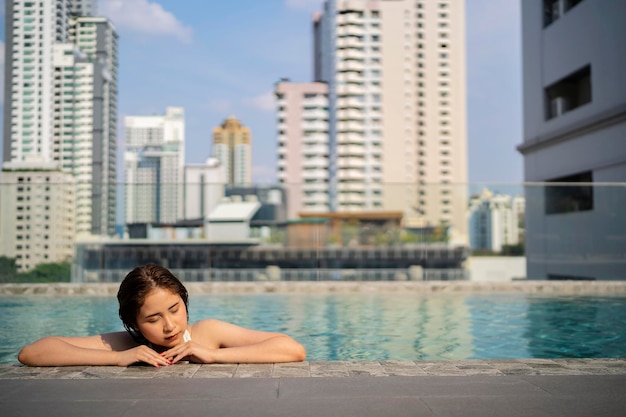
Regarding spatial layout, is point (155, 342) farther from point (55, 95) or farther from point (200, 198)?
point (55, 95)

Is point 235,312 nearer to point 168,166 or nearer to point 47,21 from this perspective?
point 47,21

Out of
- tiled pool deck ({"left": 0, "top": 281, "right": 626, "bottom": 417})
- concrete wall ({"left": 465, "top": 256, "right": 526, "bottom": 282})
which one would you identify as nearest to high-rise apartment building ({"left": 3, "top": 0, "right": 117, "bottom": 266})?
concrete wall ({"left": 465, "top": 256, "right": 526, "bottom": 282})

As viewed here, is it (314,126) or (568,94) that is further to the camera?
(314,126)

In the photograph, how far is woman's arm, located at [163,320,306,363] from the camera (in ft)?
9.11

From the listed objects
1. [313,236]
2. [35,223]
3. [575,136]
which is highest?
[575,136]

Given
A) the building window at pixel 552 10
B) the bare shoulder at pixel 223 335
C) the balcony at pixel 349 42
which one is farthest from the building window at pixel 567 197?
the balcony at pixel 349 42

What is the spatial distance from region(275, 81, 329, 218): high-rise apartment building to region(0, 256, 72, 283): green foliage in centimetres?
6073

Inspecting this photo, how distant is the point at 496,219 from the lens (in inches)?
447

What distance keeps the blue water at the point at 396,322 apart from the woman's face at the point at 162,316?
1859 mm

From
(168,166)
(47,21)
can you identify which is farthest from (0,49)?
(168,166)

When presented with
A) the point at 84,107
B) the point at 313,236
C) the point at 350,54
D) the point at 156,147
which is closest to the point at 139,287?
the point at 313,236

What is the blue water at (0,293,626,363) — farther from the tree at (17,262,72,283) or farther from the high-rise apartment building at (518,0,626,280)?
the high-rise apartment building at (518,0,626,280)

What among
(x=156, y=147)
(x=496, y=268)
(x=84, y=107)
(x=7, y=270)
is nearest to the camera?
(x=7, y=270)

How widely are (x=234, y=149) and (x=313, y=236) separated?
14031cm
